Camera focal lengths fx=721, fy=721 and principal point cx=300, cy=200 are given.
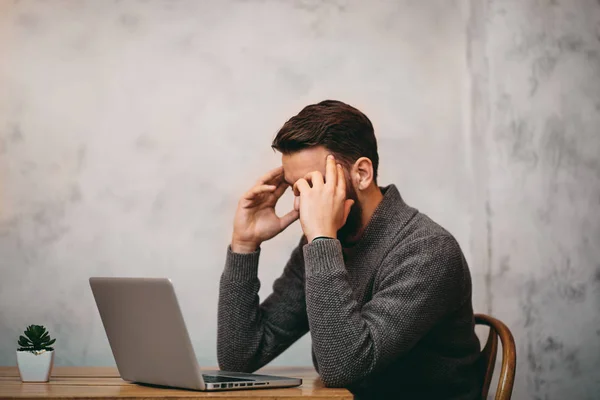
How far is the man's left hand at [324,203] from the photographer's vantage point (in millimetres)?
1432

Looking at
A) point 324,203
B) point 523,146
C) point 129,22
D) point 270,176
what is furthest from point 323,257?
point 129,22

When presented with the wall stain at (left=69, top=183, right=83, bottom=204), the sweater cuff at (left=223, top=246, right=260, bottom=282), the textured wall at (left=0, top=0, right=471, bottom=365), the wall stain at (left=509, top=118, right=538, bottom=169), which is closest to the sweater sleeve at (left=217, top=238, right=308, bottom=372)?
the sweater cuff at (left=223, top=246, right=260, bottom=282)

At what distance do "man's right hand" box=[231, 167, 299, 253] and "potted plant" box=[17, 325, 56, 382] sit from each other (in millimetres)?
512

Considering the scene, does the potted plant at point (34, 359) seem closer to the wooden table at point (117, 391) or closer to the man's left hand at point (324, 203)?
the wooden table at point (117, 391)

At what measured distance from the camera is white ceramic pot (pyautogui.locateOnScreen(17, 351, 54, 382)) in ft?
4.52

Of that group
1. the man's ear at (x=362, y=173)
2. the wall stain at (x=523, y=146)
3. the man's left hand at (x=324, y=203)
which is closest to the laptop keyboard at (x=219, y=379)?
the man's left hand at (x=324, y=203)

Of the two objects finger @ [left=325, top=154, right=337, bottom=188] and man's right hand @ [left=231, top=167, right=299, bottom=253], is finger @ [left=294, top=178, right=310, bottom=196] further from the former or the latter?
man's right hand @ [left=231, top=167, right=299, bottom=253]

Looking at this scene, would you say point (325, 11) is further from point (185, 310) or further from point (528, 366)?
point (528, 366)

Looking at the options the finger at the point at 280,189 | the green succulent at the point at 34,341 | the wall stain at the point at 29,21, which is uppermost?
the wall stain at the point at 29,21

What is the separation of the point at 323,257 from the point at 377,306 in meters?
0.14

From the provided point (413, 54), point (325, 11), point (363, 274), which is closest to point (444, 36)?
point (413, 54)

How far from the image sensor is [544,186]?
2277 millimetres

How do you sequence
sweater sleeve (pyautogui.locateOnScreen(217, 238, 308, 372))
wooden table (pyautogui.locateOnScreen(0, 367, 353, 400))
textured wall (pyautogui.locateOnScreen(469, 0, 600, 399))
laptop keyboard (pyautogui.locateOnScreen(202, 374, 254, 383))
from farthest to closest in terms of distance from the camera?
textured wall (pyautogui.locateOnScreen(469, 0, 600, 399)) < sweater sleeve (pyautogui.locateOnScreen(217, 238, 308, 372)) < laptop keyboard (pyautogui.locateOnScreen(202, 374, 254, 383)) < wooden table (pyautogui.locateOnScreen(0, 367, 353, 400))

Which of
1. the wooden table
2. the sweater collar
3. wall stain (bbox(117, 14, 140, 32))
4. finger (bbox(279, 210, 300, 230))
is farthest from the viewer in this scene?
wall stain (bbox(117, 14, 140, 32))
